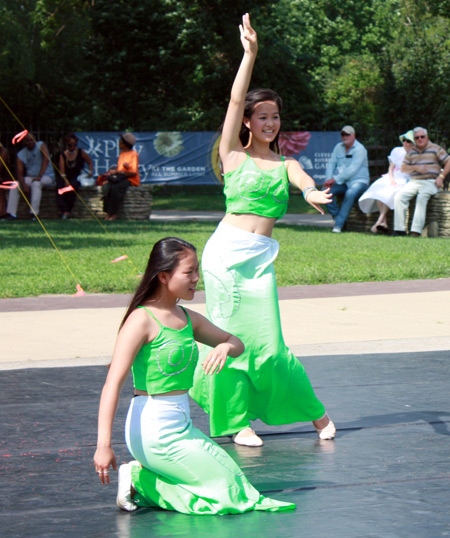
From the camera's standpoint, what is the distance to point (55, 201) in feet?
65.8

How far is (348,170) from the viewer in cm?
1705

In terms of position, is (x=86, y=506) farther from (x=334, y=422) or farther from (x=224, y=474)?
(x=334, y=422)

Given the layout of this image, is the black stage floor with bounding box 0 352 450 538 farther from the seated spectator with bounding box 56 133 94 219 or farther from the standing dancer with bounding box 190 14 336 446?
the seated spectator with bounding box 56 133 94 219

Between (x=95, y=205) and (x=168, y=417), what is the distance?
16528mm

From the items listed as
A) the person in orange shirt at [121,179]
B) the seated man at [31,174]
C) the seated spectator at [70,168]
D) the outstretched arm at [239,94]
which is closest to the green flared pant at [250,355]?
the outstretched arm at [239,94]

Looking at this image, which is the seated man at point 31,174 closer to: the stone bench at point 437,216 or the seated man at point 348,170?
the seated man at point 348,170

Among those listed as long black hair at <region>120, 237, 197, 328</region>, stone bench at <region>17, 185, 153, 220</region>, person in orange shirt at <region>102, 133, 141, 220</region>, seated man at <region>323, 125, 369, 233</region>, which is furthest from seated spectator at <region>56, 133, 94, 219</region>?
long black hair at <region>120, 237, 197, 328</region>

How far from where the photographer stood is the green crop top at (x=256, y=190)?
485cm

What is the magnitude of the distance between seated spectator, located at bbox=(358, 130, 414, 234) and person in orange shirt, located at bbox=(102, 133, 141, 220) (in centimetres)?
478

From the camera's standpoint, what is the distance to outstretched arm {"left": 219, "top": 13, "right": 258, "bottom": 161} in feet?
15.6

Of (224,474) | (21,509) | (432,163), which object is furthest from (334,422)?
(432,163)

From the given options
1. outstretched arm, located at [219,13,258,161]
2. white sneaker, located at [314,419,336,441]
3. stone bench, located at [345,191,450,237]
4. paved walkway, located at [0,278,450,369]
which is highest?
outstretched arm, located at [219,13,258,161]

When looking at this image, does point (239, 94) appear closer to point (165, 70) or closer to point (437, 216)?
point (437, 216)

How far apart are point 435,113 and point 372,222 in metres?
13.2
